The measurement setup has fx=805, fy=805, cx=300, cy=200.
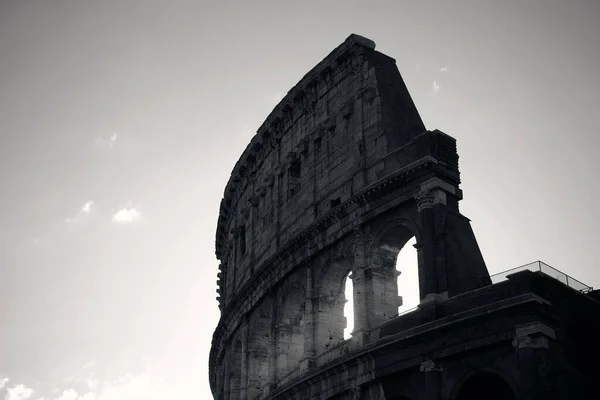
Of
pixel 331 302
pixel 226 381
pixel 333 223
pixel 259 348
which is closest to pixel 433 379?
pixel 331 302

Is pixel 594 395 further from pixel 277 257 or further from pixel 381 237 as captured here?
pixel 277 257

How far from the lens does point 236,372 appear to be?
3797 centimetres

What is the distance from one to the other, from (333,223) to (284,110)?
28.4ft

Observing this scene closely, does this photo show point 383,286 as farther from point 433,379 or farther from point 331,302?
point 433,379

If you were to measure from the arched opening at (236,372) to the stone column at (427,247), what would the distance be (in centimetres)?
1417

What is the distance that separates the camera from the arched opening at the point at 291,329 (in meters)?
32.4

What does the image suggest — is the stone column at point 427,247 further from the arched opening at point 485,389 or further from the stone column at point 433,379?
the arched opening at point 485,389

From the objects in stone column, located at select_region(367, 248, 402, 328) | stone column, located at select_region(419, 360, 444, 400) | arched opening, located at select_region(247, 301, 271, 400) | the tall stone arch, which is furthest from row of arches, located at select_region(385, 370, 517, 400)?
arched opening, located at select_region(247, 301, 271, 400)

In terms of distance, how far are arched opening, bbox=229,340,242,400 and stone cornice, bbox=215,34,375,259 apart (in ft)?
30.2

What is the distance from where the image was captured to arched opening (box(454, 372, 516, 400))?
2347 cm

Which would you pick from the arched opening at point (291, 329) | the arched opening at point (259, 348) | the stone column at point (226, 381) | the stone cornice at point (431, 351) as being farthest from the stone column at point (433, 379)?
the stone column at point (226, 381)

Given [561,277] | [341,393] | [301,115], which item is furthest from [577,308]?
[301,115]

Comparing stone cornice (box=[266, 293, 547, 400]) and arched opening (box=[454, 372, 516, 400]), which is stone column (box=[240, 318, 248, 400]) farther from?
arched opening (box=[454, 372, 516, 400])

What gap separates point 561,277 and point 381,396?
6.75m
